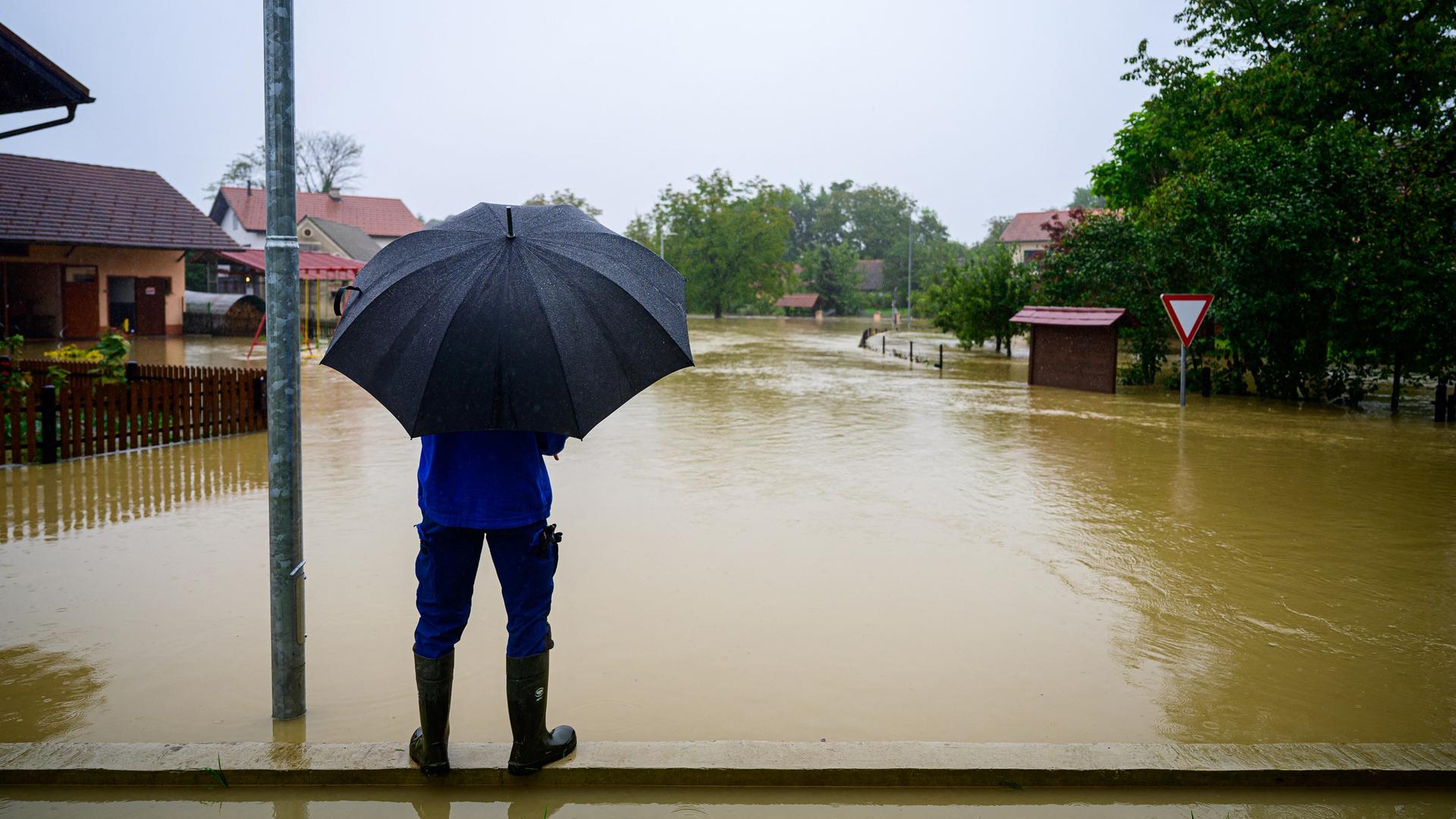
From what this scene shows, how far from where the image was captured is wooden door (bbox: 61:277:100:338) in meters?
32.2

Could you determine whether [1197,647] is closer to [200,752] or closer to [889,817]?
[889,817]

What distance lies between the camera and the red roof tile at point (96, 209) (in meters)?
30.7

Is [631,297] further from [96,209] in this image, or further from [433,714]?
[96,209]

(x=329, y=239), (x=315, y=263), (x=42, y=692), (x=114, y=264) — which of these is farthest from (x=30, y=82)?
(x=329, y=239)

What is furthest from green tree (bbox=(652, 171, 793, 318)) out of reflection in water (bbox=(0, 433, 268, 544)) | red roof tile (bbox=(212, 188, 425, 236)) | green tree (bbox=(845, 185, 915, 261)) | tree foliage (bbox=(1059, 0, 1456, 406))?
reflection in water (bbox=(0, 433, 268, 544))

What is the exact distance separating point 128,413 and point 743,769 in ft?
36.0

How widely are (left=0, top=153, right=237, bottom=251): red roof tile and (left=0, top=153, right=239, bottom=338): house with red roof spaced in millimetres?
33

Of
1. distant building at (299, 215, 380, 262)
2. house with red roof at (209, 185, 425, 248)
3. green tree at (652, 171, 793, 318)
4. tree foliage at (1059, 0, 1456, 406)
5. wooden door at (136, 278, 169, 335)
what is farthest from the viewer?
green tree at (652, 171, 793, 318)

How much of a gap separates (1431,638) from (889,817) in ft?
13.3

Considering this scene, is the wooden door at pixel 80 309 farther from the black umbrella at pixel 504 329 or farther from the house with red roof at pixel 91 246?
the black umbrella at pixel 504 329

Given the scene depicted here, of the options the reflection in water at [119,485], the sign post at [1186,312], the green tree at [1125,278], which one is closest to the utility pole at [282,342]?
the reflection in water at [119,485]

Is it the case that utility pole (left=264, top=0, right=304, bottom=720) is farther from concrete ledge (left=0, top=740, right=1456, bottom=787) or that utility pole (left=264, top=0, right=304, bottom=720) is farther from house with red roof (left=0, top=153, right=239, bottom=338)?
house with red roof (left=0, top=153, right=239, bottom=338)

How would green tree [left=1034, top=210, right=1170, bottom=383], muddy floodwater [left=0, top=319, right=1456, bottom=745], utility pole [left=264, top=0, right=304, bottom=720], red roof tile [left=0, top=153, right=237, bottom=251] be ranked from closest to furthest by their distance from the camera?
utility pole [left=264, top=0, right=304, bottom=720], muddy floodwater [left=0, top=319, right=1456, bottom=745], green tree [left=1034, top=210, right=1170, bottom=383], red roof tile [left=0, top=153, right=237, bottom=251]

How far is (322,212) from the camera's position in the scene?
6525 cm
